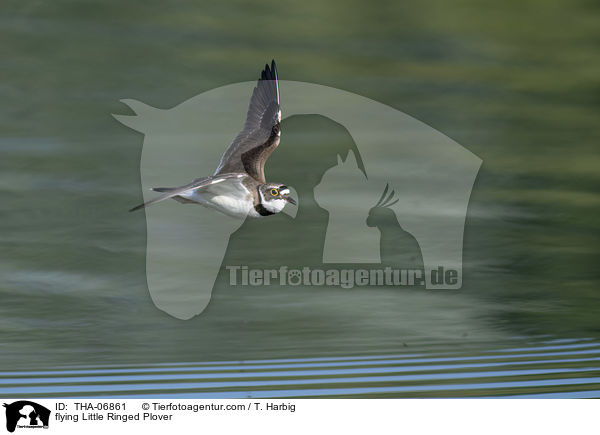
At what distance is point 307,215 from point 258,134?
728 mm

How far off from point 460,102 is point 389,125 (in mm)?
388

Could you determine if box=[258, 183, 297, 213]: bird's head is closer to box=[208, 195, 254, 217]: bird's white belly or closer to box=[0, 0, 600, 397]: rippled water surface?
box=[208, 195, 254, 217]: bird's white belly

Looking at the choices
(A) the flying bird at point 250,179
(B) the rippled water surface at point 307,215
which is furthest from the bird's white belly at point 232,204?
(B) the rippled water surface at point 307,215

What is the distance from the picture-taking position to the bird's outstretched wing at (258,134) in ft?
7.51

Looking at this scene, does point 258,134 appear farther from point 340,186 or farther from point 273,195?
point 340,186

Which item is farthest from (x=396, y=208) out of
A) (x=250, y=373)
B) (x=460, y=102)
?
(x=250, y=373)

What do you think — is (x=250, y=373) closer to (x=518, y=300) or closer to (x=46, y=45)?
(x=518, y=300)

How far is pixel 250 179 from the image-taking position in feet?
7.28

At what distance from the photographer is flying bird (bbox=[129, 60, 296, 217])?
2.20 metres

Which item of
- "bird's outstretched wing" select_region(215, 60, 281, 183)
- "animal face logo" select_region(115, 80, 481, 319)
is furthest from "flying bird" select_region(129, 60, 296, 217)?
"animal face logo" select_region(115, 80, 481, 319)

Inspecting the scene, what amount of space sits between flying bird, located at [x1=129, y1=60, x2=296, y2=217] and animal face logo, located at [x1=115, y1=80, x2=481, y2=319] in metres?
0.46
